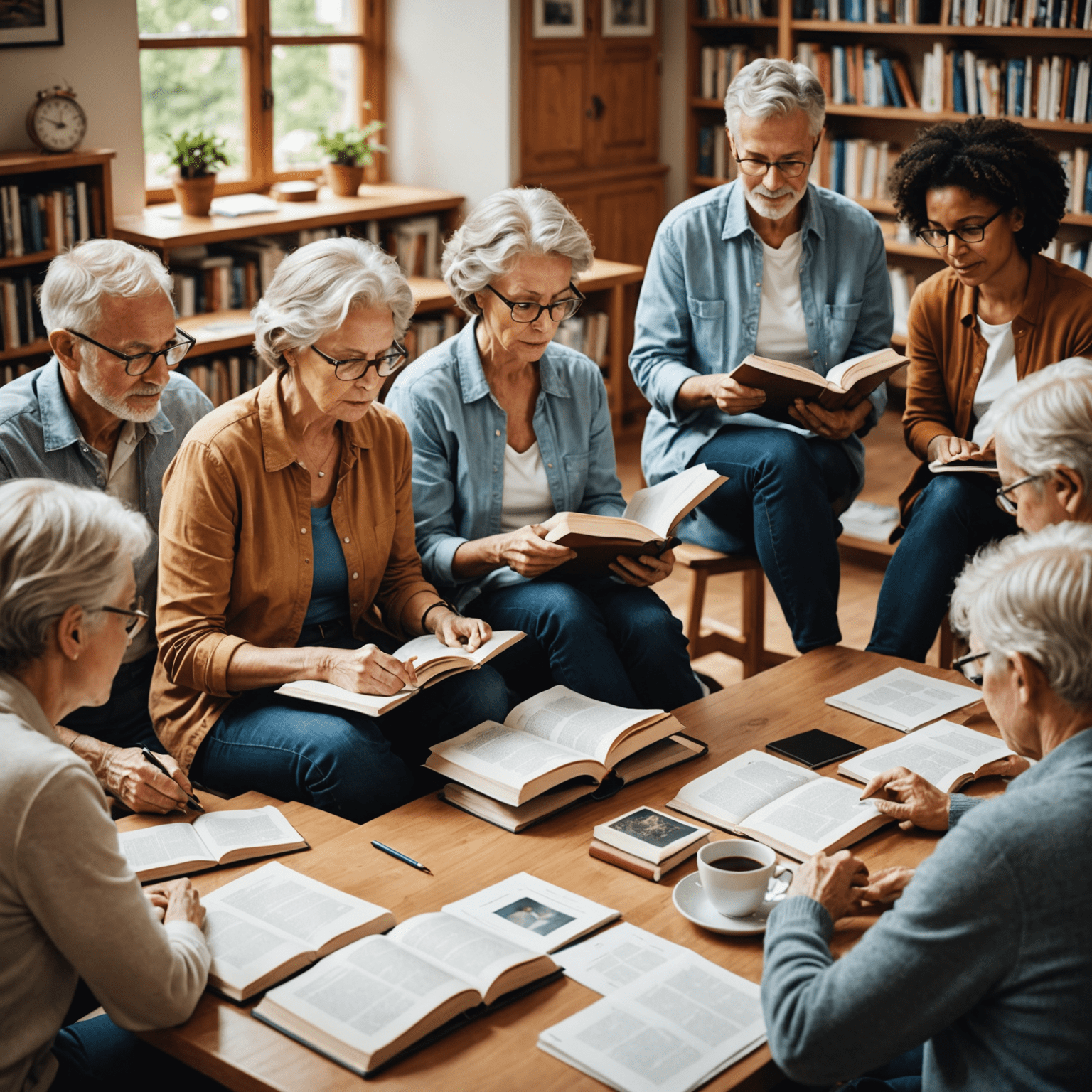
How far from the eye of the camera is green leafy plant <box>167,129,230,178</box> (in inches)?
188

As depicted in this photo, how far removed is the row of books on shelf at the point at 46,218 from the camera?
→ 4.18m

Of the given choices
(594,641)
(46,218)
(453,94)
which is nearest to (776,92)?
(594,641)

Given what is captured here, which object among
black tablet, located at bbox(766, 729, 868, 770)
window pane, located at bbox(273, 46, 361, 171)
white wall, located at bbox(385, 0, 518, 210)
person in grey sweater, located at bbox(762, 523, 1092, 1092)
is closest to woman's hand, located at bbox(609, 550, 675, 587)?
black tablet, located at bbox(766, 729, 868, 770)

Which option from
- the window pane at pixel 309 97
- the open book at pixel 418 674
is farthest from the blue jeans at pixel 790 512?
the window pane at pixel 309 97

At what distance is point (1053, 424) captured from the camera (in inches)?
80.6

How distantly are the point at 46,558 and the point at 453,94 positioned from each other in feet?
15.1

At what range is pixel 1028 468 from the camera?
6.83 ft

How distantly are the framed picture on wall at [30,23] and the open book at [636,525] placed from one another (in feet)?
9.47

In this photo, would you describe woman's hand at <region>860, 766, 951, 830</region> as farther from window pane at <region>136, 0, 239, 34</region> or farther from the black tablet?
window pane at <region>136, 0, 239, 34</region>

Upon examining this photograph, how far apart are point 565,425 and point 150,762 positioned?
1.11 m

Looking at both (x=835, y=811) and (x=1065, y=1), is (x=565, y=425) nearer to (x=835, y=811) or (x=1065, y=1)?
(x=835, y=811)

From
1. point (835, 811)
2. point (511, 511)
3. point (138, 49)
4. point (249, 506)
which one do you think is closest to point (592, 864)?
point (835, 811)

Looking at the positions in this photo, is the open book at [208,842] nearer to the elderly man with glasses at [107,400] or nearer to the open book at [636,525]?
the elderly man with glasses at [107,400]

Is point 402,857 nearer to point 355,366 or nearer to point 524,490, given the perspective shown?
point 355,366
